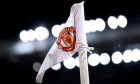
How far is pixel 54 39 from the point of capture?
7016 mm

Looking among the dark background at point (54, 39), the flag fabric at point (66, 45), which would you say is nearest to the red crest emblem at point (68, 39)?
the flag fabric at point (66, 45)

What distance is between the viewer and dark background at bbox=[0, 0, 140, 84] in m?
6.56

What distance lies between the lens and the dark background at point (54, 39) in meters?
6.56

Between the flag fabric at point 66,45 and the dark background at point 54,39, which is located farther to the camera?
the dark background at point 54,39

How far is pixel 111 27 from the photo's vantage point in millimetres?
7031

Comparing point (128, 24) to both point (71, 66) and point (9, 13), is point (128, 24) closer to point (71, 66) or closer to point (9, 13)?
point (71, 66)

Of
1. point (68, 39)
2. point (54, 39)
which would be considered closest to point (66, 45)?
point (68, 39)

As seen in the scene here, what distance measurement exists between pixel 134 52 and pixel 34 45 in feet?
8.99

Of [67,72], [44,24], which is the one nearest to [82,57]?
[44,24]

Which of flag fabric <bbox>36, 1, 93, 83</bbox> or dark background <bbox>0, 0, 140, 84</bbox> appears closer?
flag fabric <bbox>36, 1, 93, 83</bbox>

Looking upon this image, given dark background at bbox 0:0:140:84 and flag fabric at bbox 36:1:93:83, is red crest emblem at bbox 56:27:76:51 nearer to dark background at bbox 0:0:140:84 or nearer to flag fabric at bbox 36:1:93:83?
flag fabric at bbox 36:1:93:83

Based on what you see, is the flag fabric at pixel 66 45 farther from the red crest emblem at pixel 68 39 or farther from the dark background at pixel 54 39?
the dark background at pixel 54 39

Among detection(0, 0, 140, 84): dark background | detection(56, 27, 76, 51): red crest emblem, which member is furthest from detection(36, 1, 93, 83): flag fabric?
detection(0, 0, 140, 84): dark background

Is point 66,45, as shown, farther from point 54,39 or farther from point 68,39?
point 54,39
